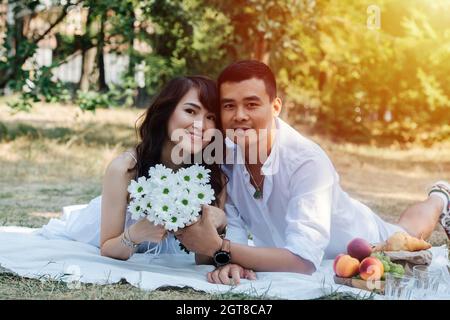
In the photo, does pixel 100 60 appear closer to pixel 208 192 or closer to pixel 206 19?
pixel 206 19

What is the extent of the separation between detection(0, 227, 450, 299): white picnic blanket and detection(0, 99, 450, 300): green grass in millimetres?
78

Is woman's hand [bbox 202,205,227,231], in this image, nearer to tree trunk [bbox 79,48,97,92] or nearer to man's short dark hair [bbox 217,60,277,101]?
man's short dark hair [bbox 217,60,277,101]

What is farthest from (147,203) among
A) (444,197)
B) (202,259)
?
(444,197)

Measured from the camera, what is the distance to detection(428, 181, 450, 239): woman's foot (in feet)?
17.5

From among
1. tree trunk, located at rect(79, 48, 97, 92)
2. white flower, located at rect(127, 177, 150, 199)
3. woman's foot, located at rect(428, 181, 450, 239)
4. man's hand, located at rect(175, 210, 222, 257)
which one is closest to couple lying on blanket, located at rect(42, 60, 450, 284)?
man's hand, located at rect(175, 210, 222, 257)

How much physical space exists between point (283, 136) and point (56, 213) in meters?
3.14

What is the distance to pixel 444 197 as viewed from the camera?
17.7 ft

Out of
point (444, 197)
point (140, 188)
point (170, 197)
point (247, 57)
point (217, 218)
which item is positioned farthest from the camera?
point (247, 57)

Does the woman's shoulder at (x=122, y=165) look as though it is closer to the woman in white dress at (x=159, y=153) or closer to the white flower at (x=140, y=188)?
the woman in white dress at (x=159, y=153)

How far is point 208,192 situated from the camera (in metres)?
3.71

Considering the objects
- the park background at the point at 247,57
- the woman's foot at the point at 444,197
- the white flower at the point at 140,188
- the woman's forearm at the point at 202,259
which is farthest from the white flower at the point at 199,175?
the park background at the point at 247,57

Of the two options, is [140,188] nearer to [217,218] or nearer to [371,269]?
[217,218]

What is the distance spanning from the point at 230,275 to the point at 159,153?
2.85ft
